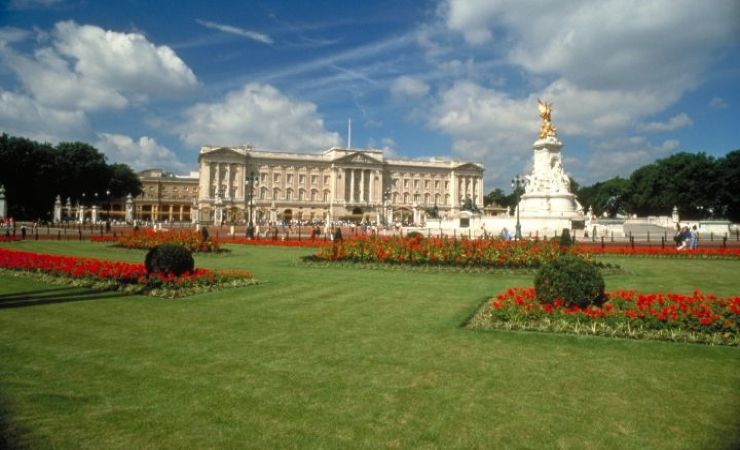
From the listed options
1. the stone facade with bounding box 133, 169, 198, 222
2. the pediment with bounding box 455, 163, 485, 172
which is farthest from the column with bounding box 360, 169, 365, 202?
the stone facade with bounding box 133, 169, 198, 222

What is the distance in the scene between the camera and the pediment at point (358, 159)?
10838 cm

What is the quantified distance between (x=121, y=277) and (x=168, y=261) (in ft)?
3.72

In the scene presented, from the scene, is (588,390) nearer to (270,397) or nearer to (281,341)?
(270,397)

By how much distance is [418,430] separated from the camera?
4.69 metres

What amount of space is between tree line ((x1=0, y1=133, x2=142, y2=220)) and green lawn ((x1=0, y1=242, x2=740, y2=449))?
68.2m

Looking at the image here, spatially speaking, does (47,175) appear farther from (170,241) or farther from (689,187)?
(689,187)

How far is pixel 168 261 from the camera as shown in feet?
41.8

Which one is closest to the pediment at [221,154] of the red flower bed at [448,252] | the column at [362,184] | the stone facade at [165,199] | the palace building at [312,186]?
the palace building at [312,186]

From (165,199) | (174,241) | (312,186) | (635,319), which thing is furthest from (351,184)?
(635,319)

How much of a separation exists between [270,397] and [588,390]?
3401 mm

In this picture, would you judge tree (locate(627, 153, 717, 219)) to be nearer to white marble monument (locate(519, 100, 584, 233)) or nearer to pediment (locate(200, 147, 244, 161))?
white marble monument (locate(519, 100, 584, 233))

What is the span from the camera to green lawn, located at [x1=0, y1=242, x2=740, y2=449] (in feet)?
15.1

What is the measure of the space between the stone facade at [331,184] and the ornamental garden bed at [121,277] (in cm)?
8163

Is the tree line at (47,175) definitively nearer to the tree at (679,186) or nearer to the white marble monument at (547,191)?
the white marble monument at (547,191)
